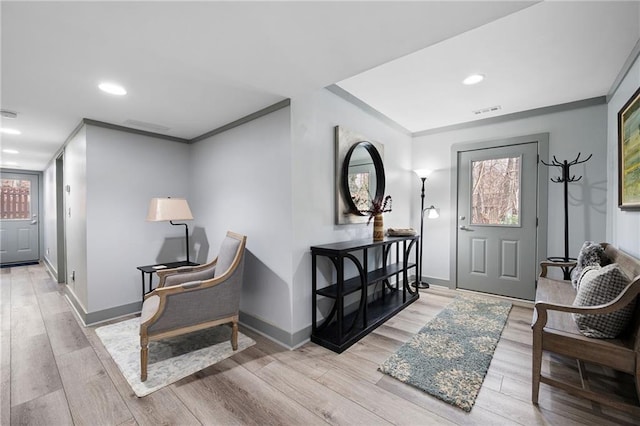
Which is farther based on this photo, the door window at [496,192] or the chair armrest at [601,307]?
the door window at [496,192]

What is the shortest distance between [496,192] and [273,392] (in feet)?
11.8

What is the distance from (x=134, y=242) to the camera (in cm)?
325

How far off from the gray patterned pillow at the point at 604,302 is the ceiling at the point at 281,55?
1.55 metres

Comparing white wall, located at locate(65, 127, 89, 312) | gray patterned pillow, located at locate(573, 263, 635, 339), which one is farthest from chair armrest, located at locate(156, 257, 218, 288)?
gray patterned pillow, located at locate(573, 263, 635, 339)

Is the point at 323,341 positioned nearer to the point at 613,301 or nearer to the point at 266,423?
the point at 266,423

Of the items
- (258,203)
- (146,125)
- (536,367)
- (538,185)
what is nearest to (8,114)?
(146,125)

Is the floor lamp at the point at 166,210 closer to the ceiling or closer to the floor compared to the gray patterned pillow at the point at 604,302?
closer to the ceiling

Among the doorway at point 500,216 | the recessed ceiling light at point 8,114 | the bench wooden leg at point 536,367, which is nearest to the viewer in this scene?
the bench wooden leg at point 536,367

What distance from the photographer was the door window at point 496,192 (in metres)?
3.54

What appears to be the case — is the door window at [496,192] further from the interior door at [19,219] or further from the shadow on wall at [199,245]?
the interior door at [19,219]

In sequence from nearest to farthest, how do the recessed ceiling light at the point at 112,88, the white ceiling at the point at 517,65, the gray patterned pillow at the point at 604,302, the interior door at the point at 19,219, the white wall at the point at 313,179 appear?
the gray patterned pillow at the point at 604,302, the white ceiling at the point at 517,65, the recessed ceiling light at the point at 112,88, the white wall at the point at 313,179, the interior door at the point at 19,219

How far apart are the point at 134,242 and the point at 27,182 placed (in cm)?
536

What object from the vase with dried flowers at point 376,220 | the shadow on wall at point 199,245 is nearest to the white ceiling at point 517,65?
the vase with dried flowers at point 376,220

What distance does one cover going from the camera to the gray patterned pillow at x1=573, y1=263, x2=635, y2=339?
1.53 meters
